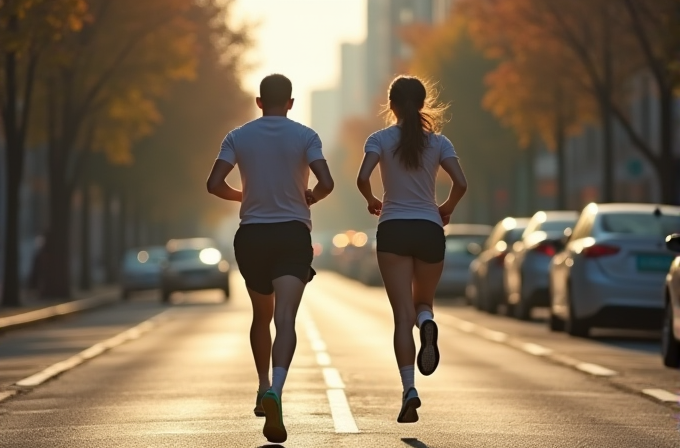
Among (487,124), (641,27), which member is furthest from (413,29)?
(641,27)

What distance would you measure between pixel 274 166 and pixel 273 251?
0.49 metres

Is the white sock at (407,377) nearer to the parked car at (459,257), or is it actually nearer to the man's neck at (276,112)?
the man's neck at (276,112)

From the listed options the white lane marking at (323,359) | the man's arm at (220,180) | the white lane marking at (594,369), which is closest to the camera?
the man's arm at (220,180)

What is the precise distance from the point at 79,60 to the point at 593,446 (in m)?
30.0

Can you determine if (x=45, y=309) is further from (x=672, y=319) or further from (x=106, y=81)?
(x=672, y=319)

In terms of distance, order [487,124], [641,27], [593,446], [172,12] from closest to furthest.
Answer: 1. [593,446]
2. [641,27]
3. [172,12]
4. [487,124]

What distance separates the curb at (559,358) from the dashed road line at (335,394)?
2.12m

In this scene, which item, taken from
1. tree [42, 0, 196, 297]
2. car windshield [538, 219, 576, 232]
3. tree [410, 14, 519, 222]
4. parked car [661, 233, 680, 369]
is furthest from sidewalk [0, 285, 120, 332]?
tree [410, 14, 519, 222]

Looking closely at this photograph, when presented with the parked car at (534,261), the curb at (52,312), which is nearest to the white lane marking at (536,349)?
the parked car at (534,261)

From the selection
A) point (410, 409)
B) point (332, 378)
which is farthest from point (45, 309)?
point (410, 409)

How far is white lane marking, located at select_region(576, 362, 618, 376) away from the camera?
15102mm

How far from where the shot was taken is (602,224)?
2092 cm

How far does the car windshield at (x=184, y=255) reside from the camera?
146 ft

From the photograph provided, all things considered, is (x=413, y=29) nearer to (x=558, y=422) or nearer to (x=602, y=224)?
(x=602, y=224)
